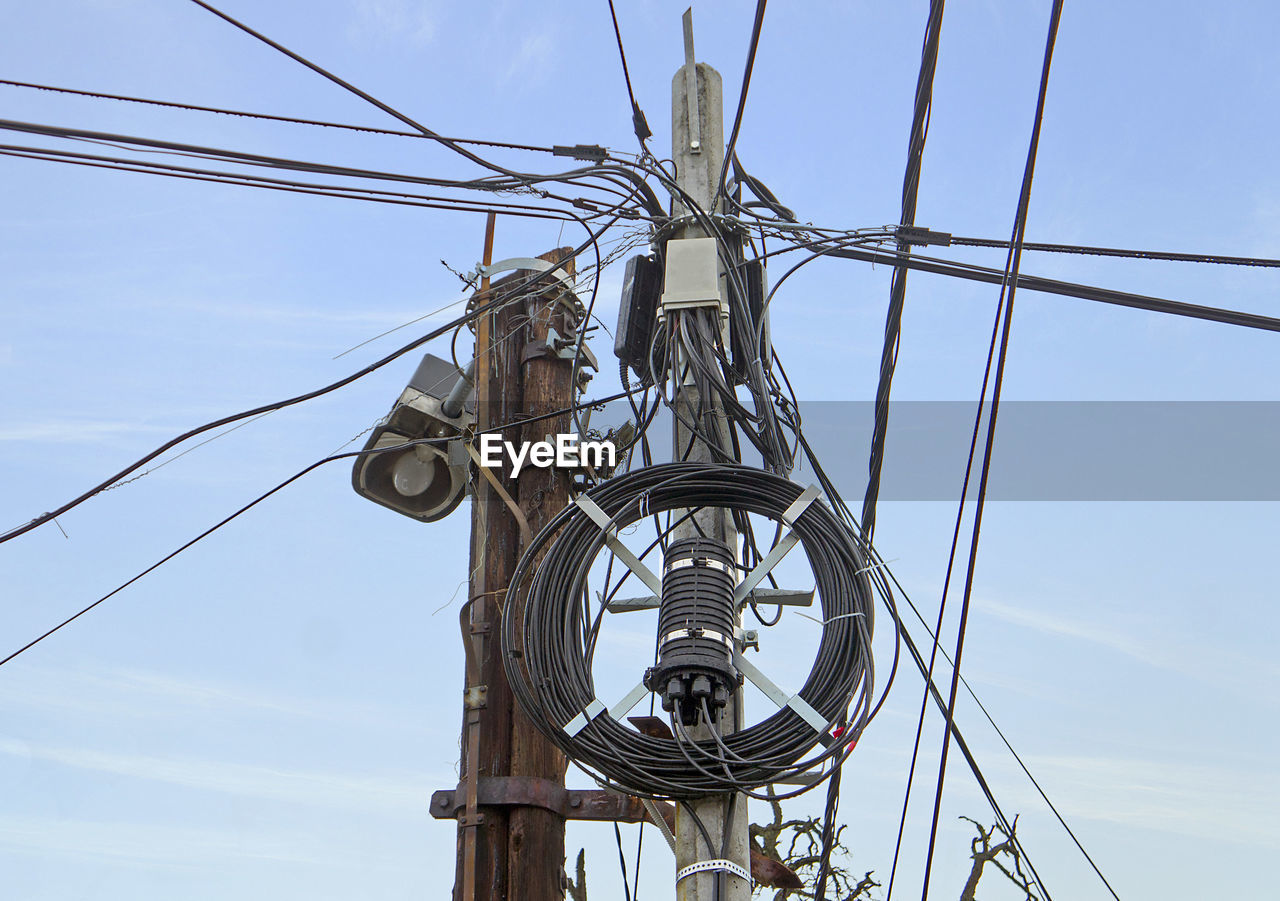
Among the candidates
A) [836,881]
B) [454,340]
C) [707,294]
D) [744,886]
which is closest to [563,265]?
[454,340]

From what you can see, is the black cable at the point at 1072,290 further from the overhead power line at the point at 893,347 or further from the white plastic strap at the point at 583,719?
the white plastic strap at the point at 583,719

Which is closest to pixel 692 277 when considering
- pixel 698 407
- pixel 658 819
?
pixel 698 407

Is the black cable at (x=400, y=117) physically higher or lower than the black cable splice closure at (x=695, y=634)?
higher

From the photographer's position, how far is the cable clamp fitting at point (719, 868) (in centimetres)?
343

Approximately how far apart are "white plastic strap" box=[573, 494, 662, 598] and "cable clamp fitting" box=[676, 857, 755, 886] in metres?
0.86

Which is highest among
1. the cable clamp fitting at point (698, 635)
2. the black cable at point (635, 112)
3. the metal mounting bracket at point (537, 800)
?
the black cable at point (635, 112)

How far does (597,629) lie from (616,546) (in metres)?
0.30

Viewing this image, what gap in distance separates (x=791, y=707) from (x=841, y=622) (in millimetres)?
332

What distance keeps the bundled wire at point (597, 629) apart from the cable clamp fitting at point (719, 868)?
0.20 m

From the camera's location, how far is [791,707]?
3.55 m

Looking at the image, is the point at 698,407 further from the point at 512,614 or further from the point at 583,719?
the point at 583,719

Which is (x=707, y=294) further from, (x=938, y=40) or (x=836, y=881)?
(x=836, y=881)

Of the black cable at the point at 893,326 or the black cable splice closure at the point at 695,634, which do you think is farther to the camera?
the black cable at the point at 893,326

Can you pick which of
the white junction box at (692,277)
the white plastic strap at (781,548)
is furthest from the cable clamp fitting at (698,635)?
the white junction box at (692,277)
